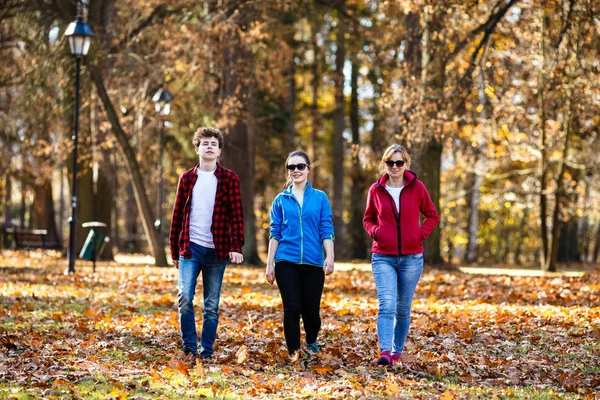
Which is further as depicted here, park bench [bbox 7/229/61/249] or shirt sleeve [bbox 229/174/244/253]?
park bench [bbox 7/229/61/249]

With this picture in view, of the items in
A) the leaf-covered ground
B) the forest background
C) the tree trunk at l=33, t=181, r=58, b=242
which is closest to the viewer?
the leaf-covered ground

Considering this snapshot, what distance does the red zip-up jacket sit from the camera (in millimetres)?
7457

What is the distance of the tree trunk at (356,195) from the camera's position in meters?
32.0

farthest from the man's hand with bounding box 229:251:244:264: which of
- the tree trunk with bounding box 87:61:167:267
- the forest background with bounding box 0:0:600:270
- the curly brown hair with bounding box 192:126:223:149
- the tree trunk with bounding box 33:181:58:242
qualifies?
the tree trunk with bounding box 33:181:58:242

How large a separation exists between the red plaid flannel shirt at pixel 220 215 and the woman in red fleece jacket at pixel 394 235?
119 cm

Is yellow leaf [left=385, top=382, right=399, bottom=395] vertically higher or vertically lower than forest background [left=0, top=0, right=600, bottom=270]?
lower

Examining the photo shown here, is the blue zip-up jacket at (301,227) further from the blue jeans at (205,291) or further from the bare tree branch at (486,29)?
the bare tree branch at (486,29)

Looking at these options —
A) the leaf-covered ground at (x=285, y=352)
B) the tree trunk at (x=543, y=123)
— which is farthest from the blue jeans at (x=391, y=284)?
the tree trunk at (x=543, y=123)

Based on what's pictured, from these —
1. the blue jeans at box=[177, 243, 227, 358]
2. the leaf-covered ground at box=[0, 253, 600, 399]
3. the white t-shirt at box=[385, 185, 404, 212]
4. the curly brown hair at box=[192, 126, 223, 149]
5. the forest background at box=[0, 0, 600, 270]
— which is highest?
the forest background at box=[0, 0, 600, 270]

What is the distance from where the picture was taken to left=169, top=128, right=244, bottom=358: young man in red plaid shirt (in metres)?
7.51

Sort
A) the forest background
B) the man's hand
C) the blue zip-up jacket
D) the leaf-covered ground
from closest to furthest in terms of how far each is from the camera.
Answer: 1. the leaf-covered ground
2. the man's hand
3. the blue zip-up jacket
4. the forest background

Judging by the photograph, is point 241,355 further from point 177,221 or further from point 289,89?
point 289,89

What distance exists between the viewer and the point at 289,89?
1308 inches

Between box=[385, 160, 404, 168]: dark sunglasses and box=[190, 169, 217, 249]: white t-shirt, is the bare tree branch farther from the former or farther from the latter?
box=[190, 169, 217, 249]: white t-shirt
